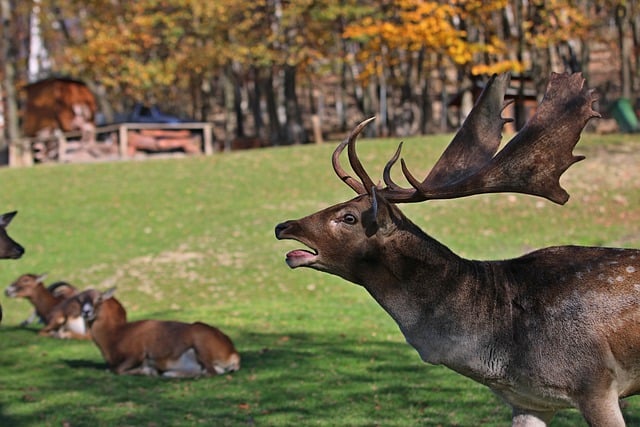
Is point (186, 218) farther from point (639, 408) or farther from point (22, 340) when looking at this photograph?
point (639, 408)

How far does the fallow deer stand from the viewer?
13102 mm

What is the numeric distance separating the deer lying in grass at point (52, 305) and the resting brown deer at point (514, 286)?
7778 mm

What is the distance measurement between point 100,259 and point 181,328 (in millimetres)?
9502

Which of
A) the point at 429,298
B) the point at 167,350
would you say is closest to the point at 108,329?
the point at 167,350

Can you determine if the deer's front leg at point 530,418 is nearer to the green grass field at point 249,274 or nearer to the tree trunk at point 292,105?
the green grass field at point 249,274

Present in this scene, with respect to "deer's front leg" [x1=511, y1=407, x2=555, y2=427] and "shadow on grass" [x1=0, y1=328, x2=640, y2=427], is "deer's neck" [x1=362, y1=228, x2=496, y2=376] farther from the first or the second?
"shadow on grass" [x1=0, y1=328, x2=640, y2=427]

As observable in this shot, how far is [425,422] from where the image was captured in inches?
302

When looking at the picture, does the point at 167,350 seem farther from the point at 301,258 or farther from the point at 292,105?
the point at 292,105

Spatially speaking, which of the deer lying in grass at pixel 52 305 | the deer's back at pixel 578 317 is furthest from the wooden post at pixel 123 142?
the deer's back at pixel 578 317

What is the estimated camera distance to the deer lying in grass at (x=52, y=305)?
13086 mm

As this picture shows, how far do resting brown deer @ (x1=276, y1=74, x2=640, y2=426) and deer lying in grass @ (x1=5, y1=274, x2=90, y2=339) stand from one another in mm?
7778

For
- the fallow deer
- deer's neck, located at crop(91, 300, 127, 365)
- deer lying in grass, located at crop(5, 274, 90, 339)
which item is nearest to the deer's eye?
deer's neck, located at crop(91, 300, 127, 365)

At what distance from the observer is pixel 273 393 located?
9.07m

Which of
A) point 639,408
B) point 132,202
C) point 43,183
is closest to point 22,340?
point 639,408
